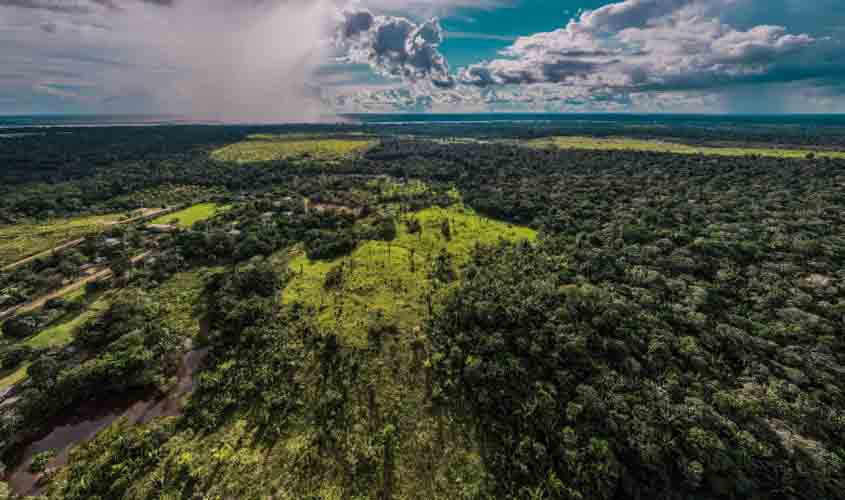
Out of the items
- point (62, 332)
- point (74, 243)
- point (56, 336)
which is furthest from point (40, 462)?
point (74, 243)

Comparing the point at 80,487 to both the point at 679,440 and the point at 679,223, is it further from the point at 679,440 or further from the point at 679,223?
the point at 679,223

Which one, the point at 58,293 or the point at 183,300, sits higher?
the point at 58,293

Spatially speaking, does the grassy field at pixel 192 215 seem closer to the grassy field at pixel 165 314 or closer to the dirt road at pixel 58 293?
the dirt road at pixel 58 293

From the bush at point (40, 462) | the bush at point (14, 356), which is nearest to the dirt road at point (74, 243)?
the bush at point (14, 356)

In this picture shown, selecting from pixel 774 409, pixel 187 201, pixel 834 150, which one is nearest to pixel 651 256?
pixel 774 409

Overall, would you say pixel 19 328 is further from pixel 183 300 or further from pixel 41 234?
pixel 41 234

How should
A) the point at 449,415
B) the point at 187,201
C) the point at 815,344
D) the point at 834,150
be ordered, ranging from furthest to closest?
the point at 834,150 < the point at 187,201 < the point at 815,344 < the point at 449,415
